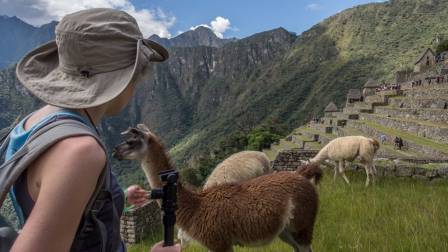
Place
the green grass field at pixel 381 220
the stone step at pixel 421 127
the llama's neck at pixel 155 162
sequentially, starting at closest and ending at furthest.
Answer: the llama's neck at pixel 155 162, the green grass field at pixel 381 220, the stone step at pixel 421 127

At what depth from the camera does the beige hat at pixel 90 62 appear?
4.58ft

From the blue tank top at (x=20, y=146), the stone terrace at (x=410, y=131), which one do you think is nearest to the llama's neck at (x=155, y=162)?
the blue tank top at (x=20, y=146)

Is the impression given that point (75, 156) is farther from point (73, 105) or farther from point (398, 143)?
point (398, 143)

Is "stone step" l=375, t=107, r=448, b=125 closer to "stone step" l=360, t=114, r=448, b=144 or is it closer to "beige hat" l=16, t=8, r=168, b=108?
"stone step" l=360, t=114, r=448, b=144

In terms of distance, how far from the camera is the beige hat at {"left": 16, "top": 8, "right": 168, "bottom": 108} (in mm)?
1395

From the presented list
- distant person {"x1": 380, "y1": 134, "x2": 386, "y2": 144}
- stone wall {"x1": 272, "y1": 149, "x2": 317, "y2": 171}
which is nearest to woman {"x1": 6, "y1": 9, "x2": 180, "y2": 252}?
Answer: stone wall {"x1": 272, "y1": 149, "x2": 317, "y2": 171}

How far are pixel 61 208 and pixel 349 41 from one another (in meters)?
165

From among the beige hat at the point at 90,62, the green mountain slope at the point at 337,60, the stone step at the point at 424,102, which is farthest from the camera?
the green mountain slope at the point at 337,60

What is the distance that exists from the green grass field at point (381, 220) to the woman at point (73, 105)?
3.90 meters

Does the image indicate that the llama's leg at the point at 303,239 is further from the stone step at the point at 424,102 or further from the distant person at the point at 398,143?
the stone step at the point at 424,102

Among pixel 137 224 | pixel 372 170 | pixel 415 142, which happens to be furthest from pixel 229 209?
pixel 415 142

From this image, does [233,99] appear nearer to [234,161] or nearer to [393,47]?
[393,47]

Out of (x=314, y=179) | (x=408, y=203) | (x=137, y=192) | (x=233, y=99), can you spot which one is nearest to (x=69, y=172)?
(x=137, y=192)

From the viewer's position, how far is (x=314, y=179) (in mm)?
5566
